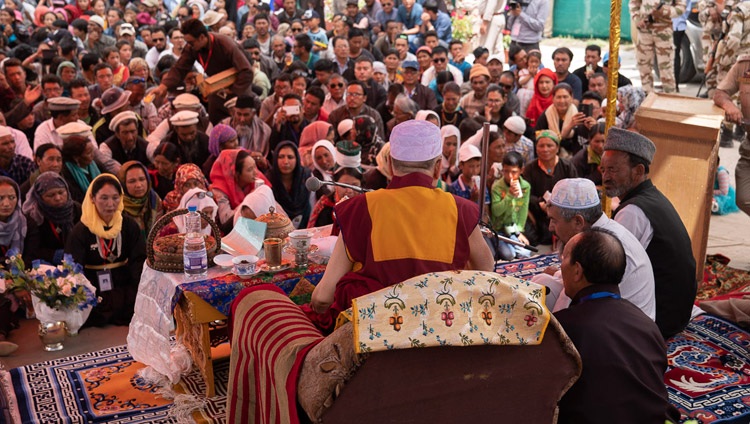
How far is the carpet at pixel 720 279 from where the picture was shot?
507 centimetres

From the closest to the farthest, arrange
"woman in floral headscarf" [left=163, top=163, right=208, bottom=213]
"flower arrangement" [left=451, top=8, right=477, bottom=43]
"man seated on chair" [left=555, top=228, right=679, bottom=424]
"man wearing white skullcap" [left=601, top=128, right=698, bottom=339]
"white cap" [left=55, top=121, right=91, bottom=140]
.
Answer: "man seated on chair" [left=555, top=228, right=679, bottom=424] < "man wearing white skullcap" [left=601, top=128, right=698, bottom=339] < "woman in floral headscarf" [left=163, top=163, right=208, bottom=213] < "white cap" [left=55, top=121, right=91, bottom=140] < "flower arrangement" [left=451, top=8, right=477, bottom=43]

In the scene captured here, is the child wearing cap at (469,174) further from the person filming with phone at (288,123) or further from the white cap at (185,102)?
the white cap at (185,102)

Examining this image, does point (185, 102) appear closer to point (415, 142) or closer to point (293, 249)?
point (293, 249)

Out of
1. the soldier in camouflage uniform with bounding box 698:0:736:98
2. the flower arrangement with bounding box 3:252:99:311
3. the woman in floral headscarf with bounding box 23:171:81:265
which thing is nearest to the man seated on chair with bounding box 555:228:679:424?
the flower arrangement with bounding box 3:252:99:311

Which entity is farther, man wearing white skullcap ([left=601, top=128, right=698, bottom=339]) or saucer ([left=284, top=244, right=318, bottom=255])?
saucer ([left=284, top=244, right=318, bottom=255])

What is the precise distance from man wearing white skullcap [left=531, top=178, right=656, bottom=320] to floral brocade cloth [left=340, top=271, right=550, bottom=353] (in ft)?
2.62

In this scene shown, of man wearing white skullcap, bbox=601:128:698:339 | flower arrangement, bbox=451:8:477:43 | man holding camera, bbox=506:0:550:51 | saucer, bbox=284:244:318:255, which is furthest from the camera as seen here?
flower arrangement, bbox=451:8:477:43

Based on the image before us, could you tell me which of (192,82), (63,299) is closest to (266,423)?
(63,299)

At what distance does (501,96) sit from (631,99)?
49.4 inches

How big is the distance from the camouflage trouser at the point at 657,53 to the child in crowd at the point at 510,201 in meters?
5.30

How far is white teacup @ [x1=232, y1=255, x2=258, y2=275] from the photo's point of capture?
3.61 meters

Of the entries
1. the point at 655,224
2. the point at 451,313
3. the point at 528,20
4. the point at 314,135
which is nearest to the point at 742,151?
the point at 655,224

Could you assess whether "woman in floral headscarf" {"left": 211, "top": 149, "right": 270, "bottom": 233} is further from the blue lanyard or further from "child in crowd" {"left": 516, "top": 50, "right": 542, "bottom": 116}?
"child in crowd" {"left": 516, "top": 50, "right": 542, "bottom": 116}

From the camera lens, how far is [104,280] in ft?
15.7
